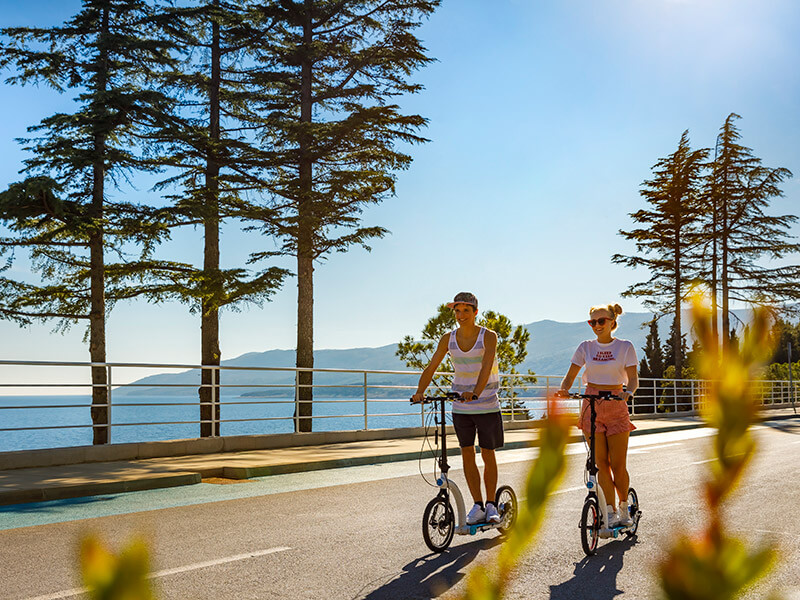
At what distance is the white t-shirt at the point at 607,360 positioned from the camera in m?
7.19

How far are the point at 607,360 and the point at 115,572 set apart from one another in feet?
22.6

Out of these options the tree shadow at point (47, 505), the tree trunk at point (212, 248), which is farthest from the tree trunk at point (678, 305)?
the tree trunk at point (212, 248)

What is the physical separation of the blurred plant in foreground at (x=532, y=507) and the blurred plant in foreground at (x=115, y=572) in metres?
0.35

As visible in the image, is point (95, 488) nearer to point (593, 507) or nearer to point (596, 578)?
point (593, 507)

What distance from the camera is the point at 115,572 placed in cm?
60

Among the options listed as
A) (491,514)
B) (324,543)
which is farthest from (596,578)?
(324,543)

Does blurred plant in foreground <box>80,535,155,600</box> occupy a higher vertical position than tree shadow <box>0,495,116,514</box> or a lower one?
higher

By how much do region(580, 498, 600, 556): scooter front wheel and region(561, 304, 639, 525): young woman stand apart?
0.94ft

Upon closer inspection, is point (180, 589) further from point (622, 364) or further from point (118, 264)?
point (118, 264)

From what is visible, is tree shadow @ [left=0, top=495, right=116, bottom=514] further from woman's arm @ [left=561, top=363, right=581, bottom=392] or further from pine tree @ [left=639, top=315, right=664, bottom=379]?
A: pine tree @ [left=639, top=315, right=664, bottom=379]

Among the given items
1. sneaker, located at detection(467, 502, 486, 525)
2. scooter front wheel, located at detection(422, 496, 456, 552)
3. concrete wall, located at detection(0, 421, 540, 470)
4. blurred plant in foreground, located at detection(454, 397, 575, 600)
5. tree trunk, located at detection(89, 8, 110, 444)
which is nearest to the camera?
blurred plant in foreground, located at detection(454, 397, 575, 600)

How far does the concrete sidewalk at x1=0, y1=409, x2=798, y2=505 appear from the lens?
1024cm

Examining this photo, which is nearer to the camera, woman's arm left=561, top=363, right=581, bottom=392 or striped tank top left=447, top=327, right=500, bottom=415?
woman's arm left=561, top=363, right=581, bottom=392

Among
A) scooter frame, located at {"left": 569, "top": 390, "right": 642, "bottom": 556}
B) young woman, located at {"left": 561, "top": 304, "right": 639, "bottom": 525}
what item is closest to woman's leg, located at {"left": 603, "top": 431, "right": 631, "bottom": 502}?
young woman, located at {"left": 561, "top": 304, "right": 639, "bottom": 525}
